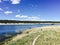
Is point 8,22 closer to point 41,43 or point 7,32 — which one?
point 7,32

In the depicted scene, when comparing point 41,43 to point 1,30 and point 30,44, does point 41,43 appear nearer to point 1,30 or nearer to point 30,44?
point 30,44

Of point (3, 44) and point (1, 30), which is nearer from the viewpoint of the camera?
point (3, 44)

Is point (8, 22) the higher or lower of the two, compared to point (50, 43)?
higher

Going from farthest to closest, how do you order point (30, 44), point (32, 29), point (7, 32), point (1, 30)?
point (32, 29) → point (7, 32) → point (1, 30) → point (30, 44)

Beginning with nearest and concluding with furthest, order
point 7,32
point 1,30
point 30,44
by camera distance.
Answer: point 30,44
point 1,30
point 7,32

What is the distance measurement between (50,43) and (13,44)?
374 centimetres

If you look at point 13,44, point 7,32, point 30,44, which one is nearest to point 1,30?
point 7,32

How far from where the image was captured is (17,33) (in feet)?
85.9

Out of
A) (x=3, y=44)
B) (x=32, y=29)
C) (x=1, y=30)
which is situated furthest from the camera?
(x=32, y=29)

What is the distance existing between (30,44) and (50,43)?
210cm

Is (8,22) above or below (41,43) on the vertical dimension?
above

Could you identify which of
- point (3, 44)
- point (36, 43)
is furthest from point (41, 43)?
point (3, 44)

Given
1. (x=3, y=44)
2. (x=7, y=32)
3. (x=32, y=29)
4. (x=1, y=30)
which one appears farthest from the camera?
(x=32, y=29)

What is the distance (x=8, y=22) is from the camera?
2952 centimetres
